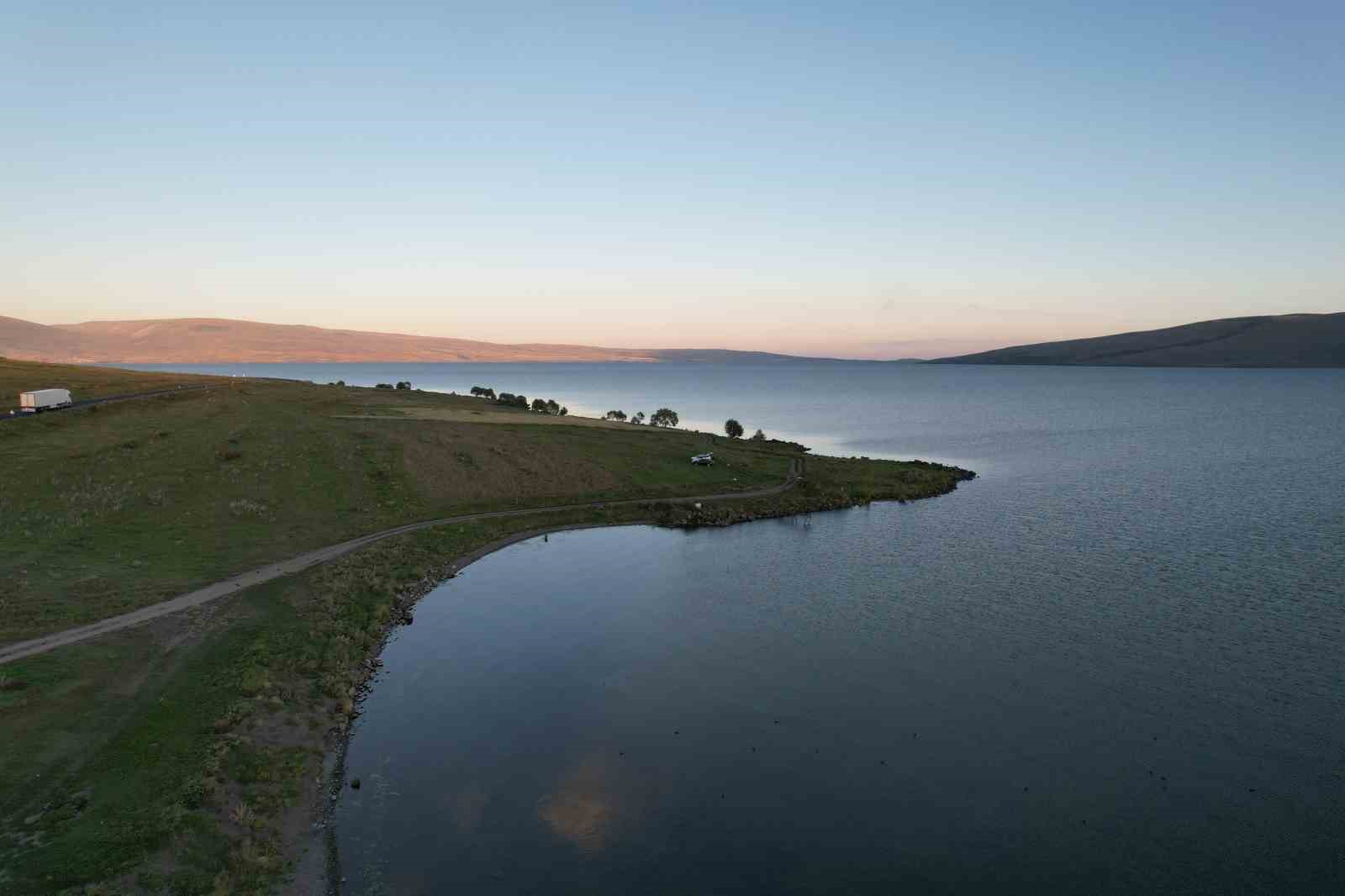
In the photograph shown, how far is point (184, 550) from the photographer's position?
53.4 m

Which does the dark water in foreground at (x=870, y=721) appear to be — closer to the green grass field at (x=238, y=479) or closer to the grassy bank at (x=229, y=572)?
the grassy bank at (x=229, y=572)

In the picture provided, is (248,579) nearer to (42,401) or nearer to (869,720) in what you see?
(869,720)

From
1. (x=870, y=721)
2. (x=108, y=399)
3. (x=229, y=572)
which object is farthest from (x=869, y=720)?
(x=108, y=399)

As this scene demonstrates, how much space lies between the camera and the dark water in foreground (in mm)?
26359

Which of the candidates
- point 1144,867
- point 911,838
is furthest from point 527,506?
point 1144,867

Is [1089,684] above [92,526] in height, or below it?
below

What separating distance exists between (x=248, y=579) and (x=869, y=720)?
135 ft

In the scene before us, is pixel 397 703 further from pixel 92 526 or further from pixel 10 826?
pixel 92 526

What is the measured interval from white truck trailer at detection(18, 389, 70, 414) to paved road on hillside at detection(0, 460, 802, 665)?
55446 mm

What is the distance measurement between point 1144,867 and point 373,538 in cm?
5755

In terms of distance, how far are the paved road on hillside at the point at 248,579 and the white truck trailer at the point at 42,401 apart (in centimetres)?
5545

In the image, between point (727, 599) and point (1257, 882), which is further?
point (727, 599)

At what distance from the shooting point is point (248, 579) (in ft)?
160

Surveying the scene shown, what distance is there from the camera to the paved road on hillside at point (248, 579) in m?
35.4
